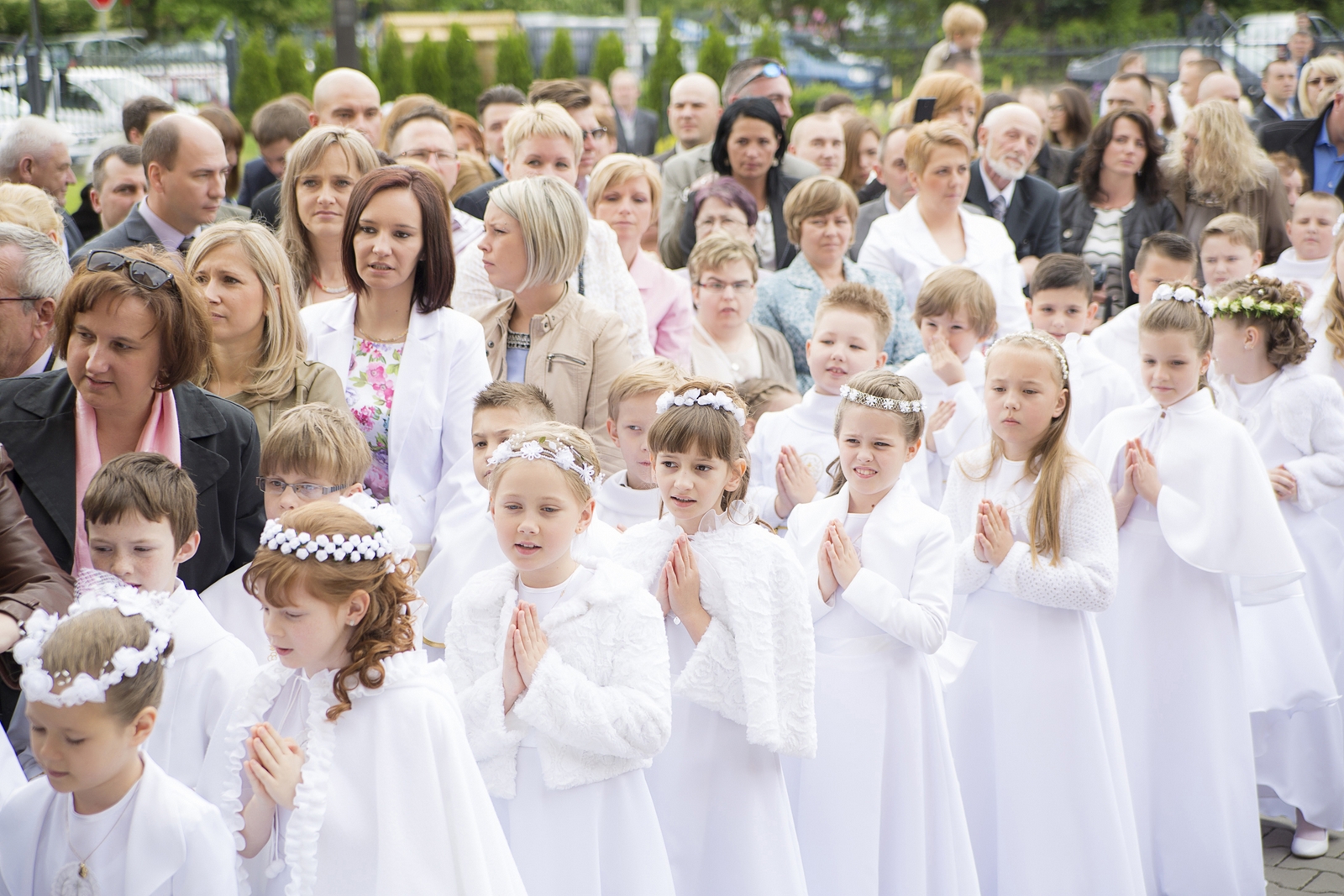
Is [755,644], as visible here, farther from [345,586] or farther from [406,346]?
[406,346]

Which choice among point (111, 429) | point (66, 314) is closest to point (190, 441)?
point (111, 429)

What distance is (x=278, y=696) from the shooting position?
2.89m

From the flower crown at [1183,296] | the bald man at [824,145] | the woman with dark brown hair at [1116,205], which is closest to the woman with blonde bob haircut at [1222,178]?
the woman with dark brown hair at [1116,205]

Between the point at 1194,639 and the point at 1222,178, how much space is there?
4078 mm

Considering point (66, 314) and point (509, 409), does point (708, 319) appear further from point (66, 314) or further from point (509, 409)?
point (66, 314)

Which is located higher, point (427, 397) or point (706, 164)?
point (706, 164)

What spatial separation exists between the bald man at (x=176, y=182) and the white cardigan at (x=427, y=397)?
1.41 metres

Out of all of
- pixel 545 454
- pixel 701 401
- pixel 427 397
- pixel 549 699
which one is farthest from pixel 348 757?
pixel 427 397

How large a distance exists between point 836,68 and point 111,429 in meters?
26.8

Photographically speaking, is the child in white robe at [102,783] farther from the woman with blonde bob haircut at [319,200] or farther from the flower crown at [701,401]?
the woman with blonde bob haircut at [319,200]

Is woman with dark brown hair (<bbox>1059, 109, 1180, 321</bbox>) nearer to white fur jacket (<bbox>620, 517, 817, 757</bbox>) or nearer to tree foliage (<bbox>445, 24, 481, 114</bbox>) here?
white fur jacket (<bbox>620, 517, 817, 757</bbox>)

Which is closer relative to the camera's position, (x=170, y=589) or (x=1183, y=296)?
(x=170, y=589)

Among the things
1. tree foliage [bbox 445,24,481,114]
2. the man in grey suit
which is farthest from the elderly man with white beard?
tree foliage [bbox 445,24,481,114]

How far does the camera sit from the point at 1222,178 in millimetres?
7852
